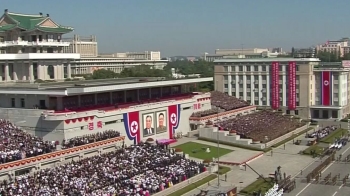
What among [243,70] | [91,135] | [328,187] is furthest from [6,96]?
[243,70]

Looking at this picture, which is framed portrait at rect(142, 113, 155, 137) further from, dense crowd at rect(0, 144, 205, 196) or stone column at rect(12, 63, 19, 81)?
stone column at rect(12, 63, 19, 81)

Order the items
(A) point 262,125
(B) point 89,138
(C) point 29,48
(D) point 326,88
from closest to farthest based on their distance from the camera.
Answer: (B) point 89,138, (C) point 29,48, (A) point 262,125, (D) point 326,88

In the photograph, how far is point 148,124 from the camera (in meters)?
48.6

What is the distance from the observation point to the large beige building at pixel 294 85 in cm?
7219

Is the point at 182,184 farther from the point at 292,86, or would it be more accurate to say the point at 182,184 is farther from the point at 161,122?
the point at 292,86

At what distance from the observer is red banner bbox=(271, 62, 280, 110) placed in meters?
73.7

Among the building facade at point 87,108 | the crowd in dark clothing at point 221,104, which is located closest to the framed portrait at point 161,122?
the building facade at point 87,108

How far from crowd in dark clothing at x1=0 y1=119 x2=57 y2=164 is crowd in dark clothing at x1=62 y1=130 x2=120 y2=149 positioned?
3.65ft

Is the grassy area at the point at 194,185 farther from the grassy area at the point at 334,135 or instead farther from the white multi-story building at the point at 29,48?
the white multi-story building at the point at 29,48

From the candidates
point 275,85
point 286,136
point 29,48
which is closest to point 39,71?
point 29,48

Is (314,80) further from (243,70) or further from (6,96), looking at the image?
(6,96)

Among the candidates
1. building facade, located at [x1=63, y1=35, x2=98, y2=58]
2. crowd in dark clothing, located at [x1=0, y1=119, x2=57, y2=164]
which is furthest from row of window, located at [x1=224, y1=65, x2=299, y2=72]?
building facade, located at [x1=63, y1=35, x2=98, y2=58]

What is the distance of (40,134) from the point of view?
40.4 meters

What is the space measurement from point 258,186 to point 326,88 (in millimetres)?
41645
